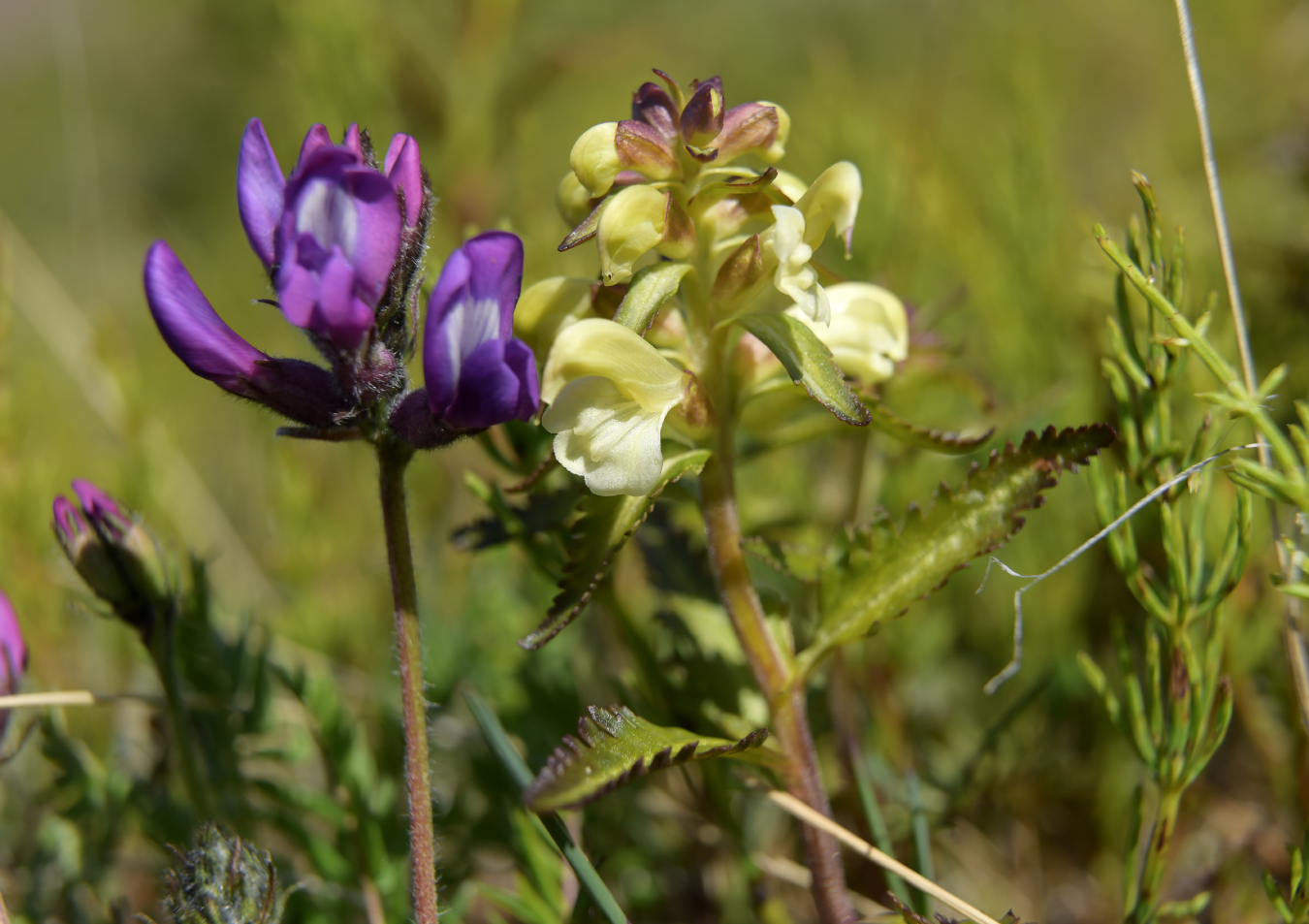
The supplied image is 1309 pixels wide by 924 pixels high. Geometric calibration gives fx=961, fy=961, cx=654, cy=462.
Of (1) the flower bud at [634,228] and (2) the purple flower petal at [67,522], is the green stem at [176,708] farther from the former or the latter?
(1) the flower bud at [634,228]

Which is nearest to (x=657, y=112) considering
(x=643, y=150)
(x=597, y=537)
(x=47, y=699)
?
(x=643, y=150)

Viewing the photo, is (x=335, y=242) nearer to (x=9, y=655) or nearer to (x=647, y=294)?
(x=647, y=294)

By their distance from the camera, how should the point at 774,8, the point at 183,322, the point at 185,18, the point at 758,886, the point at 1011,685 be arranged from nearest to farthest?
the point at 183,322, the point at 758,886, the point at 1011,685, the point at 185,18, the point at 774,8

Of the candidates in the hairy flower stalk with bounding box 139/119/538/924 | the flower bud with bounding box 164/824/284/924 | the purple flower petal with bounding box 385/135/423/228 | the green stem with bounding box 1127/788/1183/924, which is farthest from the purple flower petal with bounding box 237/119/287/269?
the green stem with bounding box 1127/788/1183/924

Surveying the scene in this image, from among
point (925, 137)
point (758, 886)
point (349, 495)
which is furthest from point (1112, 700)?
point (349, 495)

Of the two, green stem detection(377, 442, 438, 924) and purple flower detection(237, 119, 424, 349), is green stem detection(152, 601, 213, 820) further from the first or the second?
purple flower detection(237, 119, 424, 349)

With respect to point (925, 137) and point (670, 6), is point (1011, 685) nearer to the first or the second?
point (925, 137)
